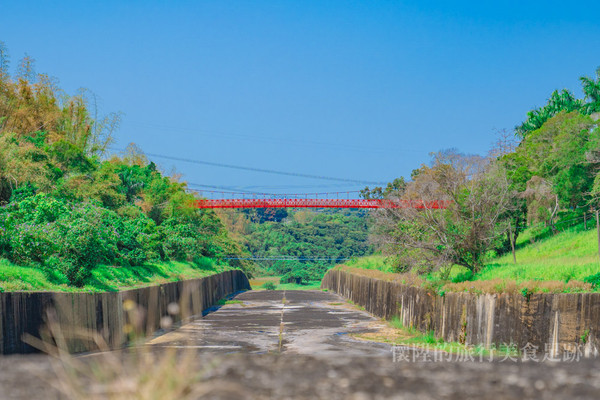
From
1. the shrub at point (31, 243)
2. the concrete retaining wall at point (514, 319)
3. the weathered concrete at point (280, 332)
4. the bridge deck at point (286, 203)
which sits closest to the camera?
the concrete retaining wall at point (514, 319)

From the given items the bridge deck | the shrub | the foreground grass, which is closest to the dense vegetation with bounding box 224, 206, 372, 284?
the bridge deck

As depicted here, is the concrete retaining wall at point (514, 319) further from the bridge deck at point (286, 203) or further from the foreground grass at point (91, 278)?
the bridge deck at point (286, 203)

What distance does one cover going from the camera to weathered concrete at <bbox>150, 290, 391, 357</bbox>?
16.9 m

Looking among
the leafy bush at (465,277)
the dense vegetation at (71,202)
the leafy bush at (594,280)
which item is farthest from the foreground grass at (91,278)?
the leafy bush at (594,280)

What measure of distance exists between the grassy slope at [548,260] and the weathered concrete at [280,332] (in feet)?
14.7

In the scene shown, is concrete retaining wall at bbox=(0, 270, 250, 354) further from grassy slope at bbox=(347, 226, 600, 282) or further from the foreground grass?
grassy slope at bbox=(347, 226, 600, 282)

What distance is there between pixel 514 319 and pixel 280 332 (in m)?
9.50

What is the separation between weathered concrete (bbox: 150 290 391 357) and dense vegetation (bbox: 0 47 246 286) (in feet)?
13.8

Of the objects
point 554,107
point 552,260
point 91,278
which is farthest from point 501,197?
point 554,107

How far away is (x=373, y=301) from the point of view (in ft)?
102

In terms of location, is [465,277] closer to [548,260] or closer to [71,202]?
[548,260]

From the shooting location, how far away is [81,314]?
14.9 m

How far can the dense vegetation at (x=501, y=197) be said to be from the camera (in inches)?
1048

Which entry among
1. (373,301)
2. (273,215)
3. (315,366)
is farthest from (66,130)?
(273,215)
